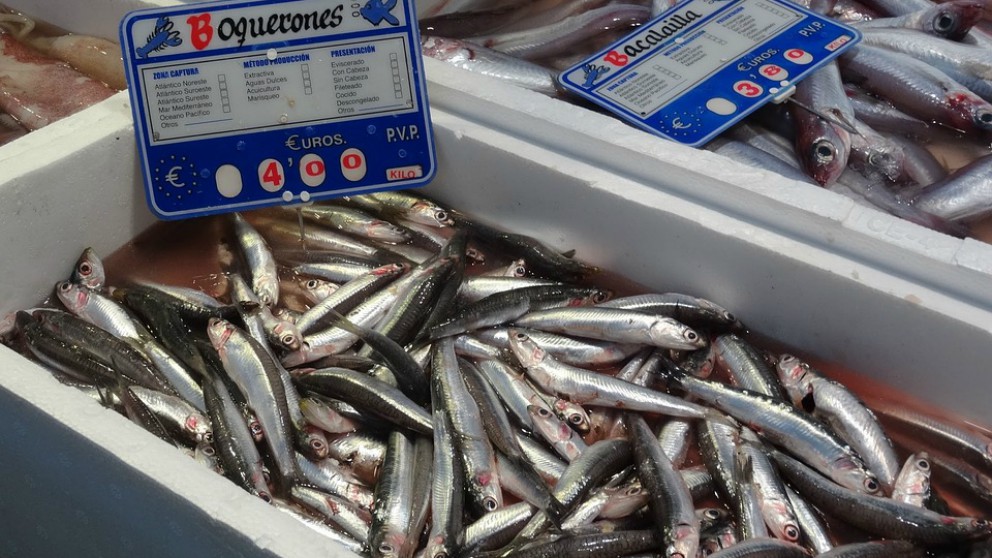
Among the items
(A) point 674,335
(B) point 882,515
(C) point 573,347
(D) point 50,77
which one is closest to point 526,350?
(C) point 573,347

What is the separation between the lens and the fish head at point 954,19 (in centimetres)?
339

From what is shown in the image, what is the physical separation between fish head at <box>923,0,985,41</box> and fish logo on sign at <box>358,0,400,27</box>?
93.5 inches

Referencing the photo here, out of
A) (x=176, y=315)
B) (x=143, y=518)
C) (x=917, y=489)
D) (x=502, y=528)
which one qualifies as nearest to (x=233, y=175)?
(x=176, y=315)

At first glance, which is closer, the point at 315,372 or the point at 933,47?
the point at 315,372

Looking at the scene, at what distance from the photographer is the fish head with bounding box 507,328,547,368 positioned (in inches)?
93.1

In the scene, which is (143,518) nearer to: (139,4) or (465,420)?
(465,420)

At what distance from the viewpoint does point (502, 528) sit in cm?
199

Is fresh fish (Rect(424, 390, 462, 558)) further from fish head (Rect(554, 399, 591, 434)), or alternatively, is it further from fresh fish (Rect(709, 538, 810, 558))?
fresh fish (Rect(709, 538, 810, 558))

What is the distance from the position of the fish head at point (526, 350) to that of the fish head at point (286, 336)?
61 centimetres

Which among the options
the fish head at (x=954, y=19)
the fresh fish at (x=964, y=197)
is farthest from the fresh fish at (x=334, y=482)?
the fish head at (x=954, y=19)

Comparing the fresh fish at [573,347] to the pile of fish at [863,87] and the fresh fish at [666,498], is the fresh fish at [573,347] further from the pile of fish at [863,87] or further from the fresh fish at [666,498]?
the pile of fish at [863,87]

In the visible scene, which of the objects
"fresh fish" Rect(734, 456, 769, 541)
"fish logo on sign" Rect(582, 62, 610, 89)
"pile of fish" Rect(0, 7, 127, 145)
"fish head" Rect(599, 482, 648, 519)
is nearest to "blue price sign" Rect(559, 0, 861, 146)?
"fish logo on sign" Rect(582, 62, 610, 89)

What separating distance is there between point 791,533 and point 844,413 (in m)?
→ 0.41

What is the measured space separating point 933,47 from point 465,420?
258 cm
